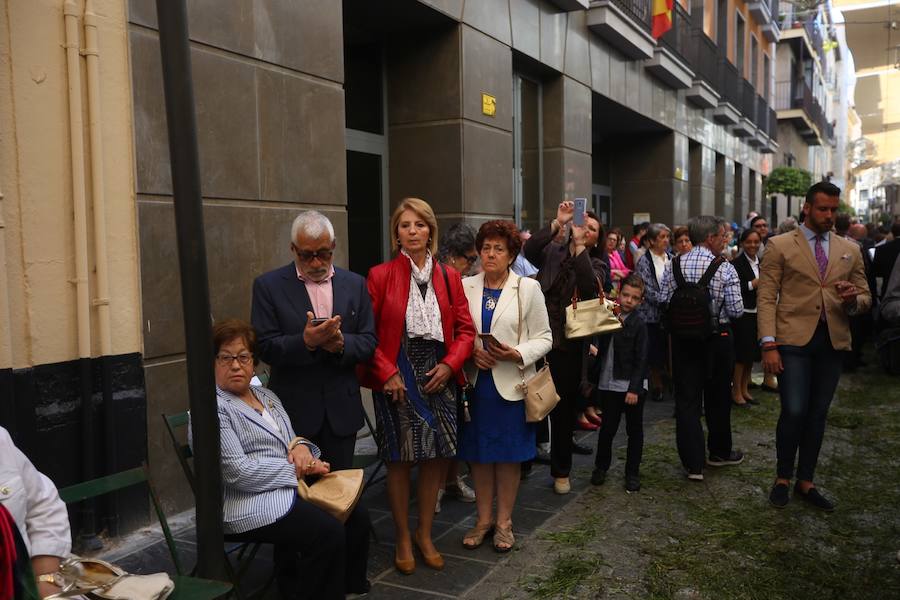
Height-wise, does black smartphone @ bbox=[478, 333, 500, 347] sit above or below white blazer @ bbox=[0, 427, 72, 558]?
above

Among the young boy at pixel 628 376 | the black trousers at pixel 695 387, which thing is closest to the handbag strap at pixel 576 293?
the young boy at pixel 628 376

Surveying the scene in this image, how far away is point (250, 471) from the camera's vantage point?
11.3 ft

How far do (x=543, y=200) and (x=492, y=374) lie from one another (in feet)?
24.0

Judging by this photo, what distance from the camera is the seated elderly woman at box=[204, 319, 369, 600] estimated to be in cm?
345

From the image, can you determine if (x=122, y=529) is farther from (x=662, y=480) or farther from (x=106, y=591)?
(x=662, y=480)

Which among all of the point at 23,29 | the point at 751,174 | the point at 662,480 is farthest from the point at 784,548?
the point at 751,174

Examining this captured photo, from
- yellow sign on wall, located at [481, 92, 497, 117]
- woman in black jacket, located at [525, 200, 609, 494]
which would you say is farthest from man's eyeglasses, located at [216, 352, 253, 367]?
yellow sign on wall, located at [481, 92, 497, 117]

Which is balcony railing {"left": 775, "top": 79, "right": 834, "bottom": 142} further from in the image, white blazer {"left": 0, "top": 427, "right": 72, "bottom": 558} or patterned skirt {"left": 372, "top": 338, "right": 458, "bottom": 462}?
white blazer {"left": 0, "top": 427, "right": 72, "bottom": 558}

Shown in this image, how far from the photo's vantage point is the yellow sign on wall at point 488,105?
9.18 metres

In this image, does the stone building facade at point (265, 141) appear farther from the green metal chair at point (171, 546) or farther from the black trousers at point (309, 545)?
the black trousers at point (309, 545)

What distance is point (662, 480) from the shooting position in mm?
6047

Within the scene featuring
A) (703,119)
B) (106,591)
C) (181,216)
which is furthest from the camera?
(703,119)

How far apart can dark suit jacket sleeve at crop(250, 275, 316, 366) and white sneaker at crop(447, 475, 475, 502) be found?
82.3 inches

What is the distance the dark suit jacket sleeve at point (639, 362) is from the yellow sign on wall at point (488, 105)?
4.23m
